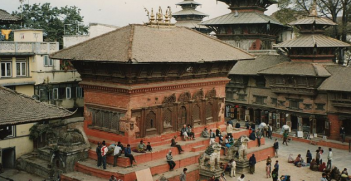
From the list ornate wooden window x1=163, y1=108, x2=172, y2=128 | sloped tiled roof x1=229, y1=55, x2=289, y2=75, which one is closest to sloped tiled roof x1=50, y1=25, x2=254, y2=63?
ornate wooden window x1=163, y1=108, x2=172, y2=128

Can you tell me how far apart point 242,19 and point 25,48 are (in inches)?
851

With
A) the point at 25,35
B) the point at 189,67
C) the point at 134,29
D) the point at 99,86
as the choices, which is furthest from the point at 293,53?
the point at 25,35

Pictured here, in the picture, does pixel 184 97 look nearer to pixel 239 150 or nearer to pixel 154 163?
pixel 239 150

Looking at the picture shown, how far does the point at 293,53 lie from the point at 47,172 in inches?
799

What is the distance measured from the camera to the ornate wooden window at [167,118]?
23.2 m

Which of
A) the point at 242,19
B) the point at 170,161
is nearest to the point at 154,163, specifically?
the point at 170,161

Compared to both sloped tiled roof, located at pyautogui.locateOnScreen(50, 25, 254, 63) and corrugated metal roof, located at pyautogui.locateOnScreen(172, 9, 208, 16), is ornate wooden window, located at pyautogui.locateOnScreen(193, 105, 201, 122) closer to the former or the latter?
sloped tiled roof, located at pyautogui.locateOnScreen(50, 25, 254, 63)

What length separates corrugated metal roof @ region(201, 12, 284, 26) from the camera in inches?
1567

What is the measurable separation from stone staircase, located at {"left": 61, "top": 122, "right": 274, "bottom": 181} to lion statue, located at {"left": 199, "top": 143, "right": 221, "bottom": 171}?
477 mm

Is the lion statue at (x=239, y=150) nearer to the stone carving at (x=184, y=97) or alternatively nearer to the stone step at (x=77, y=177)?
the stone carving at (x=184, y=97)

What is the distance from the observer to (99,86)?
2255 cm

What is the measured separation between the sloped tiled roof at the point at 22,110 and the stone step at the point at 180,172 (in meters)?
8.39

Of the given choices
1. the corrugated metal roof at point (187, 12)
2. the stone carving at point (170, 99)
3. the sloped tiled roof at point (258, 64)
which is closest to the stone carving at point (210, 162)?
the stone carving at point (170, 99)

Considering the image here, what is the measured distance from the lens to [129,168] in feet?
64.1
